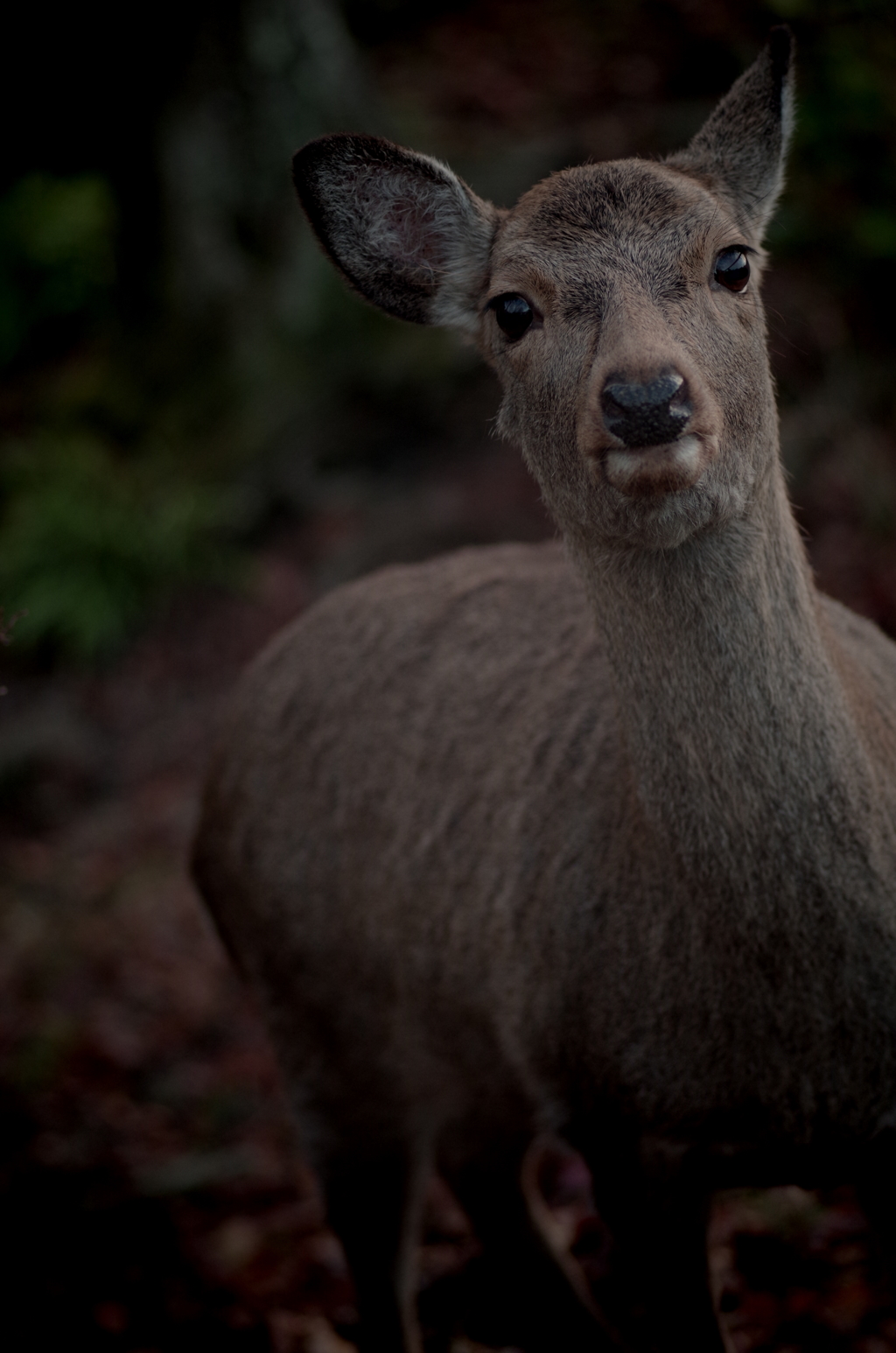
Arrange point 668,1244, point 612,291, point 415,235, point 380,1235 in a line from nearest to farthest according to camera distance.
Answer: point 612,291 < point 668,1244 < point 415,235 < point 380,1235

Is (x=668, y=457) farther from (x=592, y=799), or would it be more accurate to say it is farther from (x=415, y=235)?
(x=415, y=235)

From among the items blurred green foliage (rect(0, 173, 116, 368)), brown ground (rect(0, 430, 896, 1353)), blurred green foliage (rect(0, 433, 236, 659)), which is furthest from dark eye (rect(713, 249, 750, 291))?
blurred green foliage (rect(0, 173, 116, 368))

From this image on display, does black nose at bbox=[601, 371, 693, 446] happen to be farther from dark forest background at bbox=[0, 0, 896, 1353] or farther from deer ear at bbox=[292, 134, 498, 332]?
dark forest background at bbox=[0, 0, 896, 1353]

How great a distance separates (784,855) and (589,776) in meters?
0.81

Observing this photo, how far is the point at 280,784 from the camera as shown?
14.6ft

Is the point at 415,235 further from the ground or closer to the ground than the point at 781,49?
closer to the ground

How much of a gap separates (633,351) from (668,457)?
23 cm

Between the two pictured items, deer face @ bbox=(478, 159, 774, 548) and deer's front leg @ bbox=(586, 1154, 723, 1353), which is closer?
deer face @ bbox=(478, 159, 774, 548)

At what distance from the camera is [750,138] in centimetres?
335

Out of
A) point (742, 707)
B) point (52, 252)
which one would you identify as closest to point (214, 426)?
point (52, 252)

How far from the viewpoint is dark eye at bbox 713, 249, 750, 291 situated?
2.97 m

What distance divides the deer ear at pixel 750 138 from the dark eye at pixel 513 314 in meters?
Answer: 0.63

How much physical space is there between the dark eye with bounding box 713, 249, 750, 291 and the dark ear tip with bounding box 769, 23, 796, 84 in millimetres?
671

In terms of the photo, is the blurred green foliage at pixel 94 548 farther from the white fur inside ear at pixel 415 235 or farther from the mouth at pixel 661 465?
the mouth at pixel 661 465
